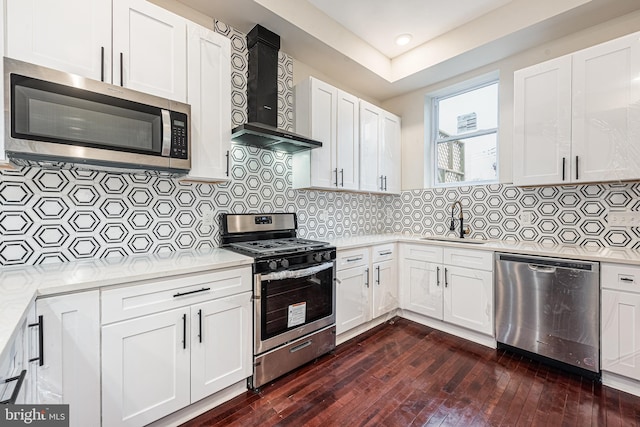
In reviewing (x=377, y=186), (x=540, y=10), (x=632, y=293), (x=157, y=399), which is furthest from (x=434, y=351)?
(x=540, y=10)

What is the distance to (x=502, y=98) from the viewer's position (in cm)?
301

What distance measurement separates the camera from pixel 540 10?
7.76 ft

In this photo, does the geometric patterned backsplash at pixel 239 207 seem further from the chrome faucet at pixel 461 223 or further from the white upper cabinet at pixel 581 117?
the white upper cabinet at pixel 581 117

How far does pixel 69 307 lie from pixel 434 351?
2.64m

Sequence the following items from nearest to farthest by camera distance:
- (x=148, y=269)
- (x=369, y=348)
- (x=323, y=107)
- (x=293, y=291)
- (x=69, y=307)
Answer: (x=69, y=307) → (x=148, y=269) → (x=293, y=291) → (x=369, y=348) → (x=323, y=107)

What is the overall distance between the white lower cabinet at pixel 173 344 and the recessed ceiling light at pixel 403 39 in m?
2.92

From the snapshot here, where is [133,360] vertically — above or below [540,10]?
below

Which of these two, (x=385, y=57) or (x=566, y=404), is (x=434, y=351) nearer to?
(x=566, y=404)

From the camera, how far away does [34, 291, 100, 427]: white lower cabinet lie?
1.22 metres

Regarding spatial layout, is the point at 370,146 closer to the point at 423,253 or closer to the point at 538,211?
the point at 423,253

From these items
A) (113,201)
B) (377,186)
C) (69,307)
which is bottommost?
(69,307)

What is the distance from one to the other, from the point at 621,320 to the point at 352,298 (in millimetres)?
1941

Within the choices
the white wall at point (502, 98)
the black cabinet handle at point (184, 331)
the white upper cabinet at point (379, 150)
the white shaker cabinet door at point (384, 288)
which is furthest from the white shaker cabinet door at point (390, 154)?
the black cabinet handle at point (184, 331)

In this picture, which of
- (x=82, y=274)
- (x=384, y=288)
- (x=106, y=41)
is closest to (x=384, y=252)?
(x=384, y=288)
